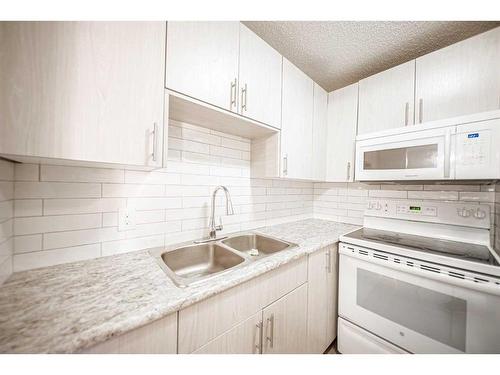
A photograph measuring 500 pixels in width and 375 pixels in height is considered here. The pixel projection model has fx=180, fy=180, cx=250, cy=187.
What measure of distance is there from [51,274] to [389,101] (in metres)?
2.35

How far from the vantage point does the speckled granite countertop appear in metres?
0.47

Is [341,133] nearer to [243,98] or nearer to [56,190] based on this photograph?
[243,98]

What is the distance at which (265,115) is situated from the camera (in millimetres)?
1271

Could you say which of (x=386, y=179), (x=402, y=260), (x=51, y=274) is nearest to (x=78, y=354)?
(x=51, y=274)

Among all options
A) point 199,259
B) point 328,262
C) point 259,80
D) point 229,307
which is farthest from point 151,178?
point 328,262

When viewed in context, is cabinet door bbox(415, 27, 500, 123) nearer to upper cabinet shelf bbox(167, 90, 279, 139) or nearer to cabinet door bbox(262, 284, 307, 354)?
upper cabinet shelf bbox(167, 90, 279, 139)

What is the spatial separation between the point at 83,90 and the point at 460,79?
207cm

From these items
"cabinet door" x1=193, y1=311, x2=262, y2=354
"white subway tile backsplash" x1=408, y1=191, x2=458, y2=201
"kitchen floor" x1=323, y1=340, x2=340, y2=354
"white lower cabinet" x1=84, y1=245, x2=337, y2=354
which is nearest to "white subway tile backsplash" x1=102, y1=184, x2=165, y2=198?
"white lower cabinet" x1=84, y1=245, x2=337, y2=354

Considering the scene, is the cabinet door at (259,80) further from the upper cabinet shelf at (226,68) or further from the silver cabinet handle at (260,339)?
the silver cabinet handle at (260,339)

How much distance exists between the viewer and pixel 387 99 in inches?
57.9

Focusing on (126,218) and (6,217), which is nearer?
(6,217)

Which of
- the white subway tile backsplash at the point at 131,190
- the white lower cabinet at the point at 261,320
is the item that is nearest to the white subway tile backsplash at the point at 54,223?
the white subway tile backsplash at the point at 131,190

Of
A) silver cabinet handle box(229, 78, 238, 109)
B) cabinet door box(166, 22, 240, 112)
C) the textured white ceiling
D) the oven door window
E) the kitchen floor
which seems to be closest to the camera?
cabinet door box(166, 22, 240, 112)

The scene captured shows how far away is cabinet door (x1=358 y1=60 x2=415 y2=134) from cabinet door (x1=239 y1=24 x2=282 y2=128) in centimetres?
83
